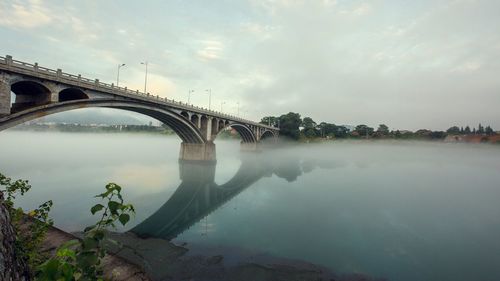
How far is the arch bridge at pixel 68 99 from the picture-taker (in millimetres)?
22156

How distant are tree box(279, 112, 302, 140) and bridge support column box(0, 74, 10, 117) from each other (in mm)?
120230

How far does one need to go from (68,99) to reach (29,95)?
5.84m

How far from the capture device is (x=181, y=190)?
35.0m

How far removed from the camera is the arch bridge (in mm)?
22156

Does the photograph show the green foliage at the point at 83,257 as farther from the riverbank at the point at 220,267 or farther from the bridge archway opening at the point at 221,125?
the bridge archway opening at the point at 221,125

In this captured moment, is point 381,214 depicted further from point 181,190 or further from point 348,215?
point 181,190

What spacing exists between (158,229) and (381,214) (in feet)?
69.4

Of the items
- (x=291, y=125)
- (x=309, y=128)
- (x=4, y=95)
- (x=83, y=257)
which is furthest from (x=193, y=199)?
(x=309, y=128)

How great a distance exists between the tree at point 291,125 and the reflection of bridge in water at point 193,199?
3246 inches

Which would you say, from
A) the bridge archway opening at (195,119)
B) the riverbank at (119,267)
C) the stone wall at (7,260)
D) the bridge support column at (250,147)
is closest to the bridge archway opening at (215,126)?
the bridge archway opening at (195,119)

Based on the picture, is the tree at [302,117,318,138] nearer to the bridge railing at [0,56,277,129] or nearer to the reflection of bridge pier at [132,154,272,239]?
the reflection of bridge pier at [132,154,272,239]

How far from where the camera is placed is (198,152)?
6000 centimetres

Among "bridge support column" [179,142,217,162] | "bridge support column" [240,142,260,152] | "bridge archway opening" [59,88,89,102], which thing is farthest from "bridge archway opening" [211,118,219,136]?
"bridge support column" [240,142,260,152]

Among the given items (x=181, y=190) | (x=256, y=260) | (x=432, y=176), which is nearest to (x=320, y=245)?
(x=256, y=260)
